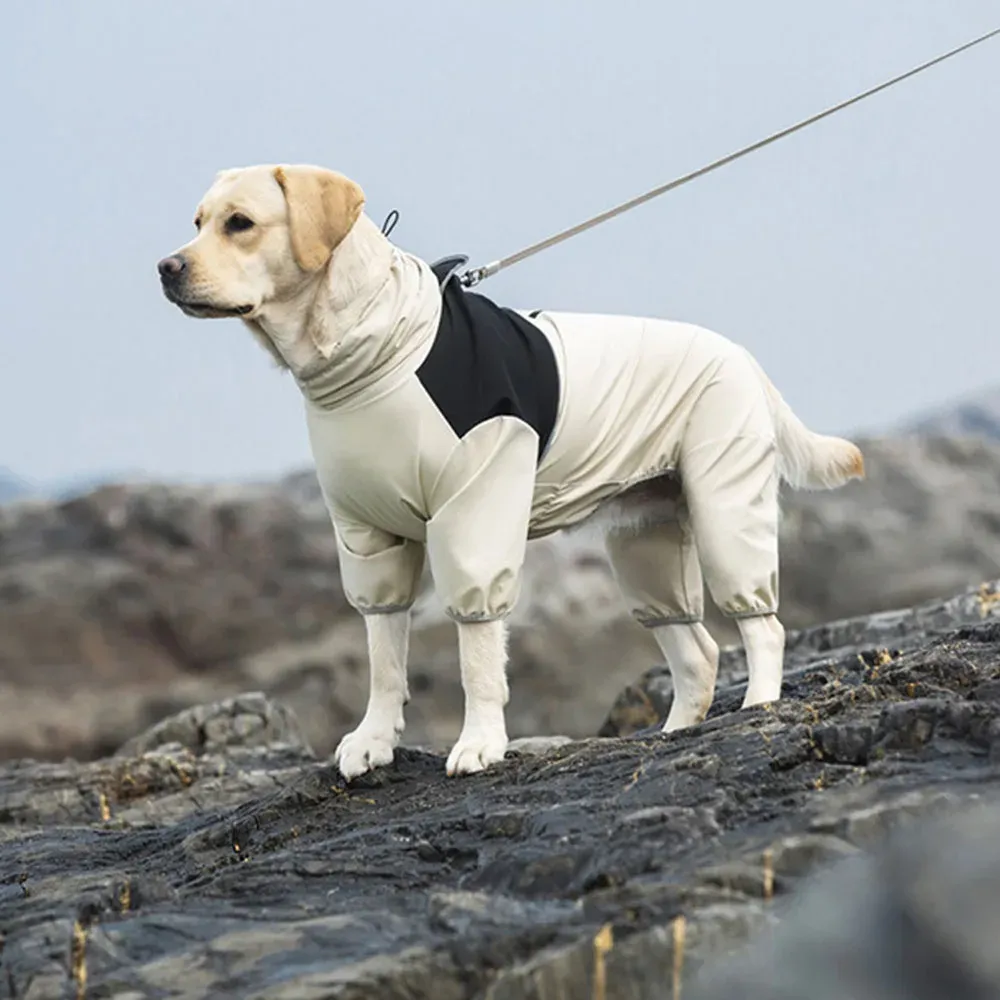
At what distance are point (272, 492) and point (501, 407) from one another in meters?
11.0

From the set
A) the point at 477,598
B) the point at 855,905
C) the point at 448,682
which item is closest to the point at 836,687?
the point at 477,598

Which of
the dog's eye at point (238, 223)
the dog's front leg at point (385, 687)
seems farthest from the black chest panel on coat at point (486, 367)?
the dog's front leg at point (385, 687)

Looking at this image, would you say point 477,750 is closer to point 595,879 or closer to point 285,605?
point 595,879

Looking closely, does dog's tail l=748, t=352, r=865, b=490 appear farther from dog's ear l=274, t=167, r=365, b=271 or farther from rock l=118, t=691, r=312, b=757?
rock l=118, t=691, r=312, b=757

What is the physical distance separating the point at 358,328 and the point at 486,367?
1.48 ft

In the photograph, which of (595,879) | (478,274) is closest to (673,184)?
(478,274)

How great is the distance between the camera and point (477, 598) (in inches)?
191

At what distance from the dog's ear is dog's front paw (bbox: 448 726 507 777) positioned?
1.62m

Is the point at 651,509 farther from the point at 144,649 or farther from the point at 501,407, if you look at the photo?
the point at 144,649

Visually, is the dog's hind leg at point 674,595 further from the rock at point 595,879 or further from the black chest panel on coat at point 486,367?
the rock at point 595,879

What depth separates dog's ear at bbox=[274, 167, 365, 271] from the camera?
4.71 m

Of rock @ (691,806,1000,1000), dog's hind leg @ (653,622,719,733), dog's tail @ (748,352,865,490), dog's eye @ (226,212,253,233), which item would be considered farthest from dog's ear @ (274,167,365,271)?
rock @ (691,806,1000,1000)

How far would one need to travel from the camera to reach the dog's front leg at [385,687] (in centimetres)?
514

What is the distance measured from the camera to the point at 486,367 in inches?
194
